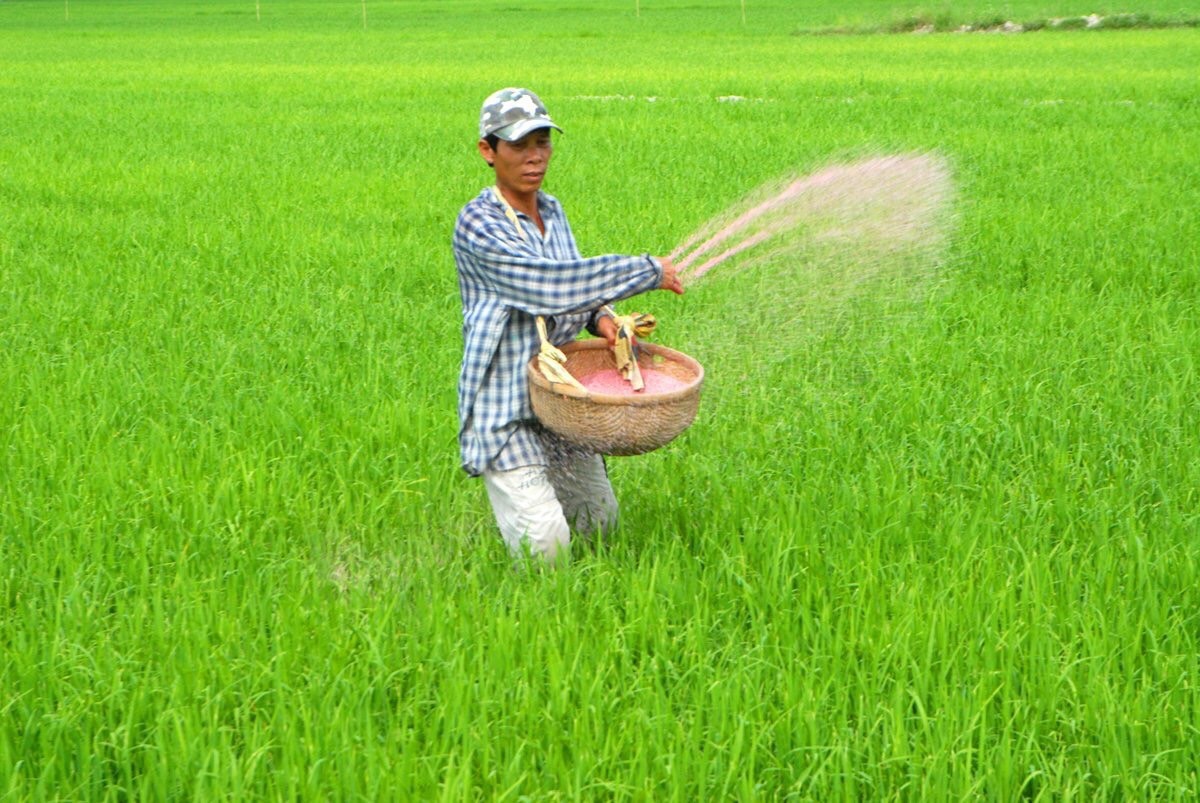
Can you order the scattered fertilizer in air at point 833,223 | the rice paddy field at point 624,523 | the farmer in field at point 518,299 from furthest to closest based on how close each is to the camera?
the scattered fertilizer in air at point 833,223 < the farmer in field at point 518,299 < the rice paddy field at point 624,523

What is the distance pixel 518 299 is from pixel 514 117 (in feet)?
1.17

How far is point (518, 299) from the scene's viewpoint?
111 inches

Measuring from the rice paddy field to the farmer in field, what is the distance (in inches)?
7.1

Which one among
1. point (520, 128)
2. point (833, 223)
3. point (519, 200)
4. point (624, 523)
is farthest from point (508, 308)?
point (833, 223)

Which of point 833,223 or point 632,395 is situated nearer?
point 632,395

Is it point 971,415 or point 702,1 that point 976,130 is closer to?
point 971,415

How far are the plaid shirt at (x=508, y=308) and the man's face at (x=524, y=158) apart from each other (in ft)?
0.22

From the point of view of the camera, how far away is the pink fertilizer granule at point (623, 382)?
2.96 metres

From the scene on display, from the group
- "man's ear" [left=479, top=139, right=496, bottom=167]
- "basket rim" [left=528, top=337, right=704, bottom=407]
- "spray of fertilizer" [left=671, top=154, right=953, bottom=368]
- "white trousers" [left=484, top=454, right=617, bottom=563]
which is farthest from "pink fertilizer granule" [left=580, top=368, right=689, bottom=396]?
"spray of fertilizer" [left=671, top=154, right=953, bottom=368]

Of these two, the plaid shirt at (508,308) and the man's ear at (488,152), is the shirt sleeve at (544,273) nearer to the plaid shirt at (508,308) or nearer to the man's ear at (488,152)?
the plaid shirt at (508,308)

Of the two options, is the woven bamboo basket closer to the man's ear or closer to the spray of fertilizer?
the man's ear

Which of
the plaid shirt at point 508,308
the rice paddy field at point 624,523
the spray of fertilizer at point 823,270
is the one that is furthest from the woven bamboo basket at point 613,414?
the spray of fertilizer at point 823,270

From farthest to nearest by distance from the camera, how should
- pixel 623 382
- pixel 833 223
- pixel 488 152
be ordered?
pixel 833 223 → pixel 623 382 → pixel 488 152

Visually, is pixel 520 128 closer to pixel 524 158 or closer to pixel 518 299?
pixel 524 158
